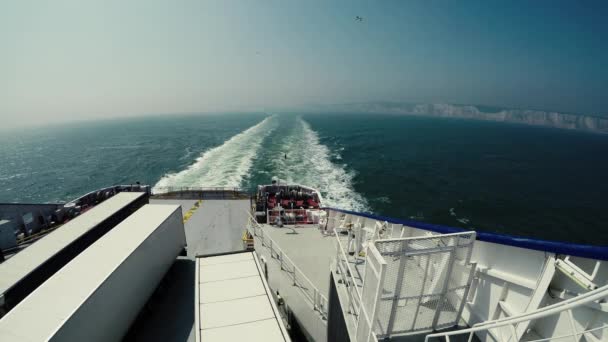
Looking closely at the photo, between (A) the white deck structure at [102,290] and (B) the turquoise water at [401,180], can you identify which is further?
(B) the turquoise water at [401,180]

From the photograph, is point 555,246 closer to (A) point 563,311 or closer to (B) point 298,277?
(A) point 563,311

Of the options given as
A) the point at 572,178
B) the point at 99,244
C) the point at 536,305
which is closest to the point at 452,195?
the point at 572,178

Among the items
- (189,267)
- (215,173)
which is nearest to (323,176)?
(215,173)

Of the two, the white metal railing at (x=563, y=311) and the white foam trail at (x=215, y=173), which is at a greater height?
the white metal railing at (x=563, y=311)

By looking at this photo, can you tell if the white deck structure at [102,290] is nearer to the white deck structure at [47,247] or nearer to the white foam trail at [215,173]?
the white deck structure at [47,247]

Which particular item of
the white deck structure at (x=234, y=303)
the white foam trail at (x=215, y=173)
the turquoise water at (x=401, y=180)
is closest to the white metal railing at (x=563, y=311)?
the white deck structure at (x=234, y=303)

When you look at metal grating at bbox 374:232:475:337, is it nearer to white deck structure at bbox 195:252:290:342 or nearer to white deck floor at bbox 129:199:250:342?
white deck structure at bbox 195:252:290:342

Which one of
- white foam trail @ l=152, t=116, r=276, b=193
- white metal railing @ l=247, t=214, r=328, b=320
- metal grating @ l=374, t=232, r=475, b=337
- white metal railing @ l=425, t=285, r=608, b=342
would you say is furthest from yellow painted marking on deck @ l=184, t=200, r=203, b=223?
white metal railing @ l=425, t=285, r=608, b=342
